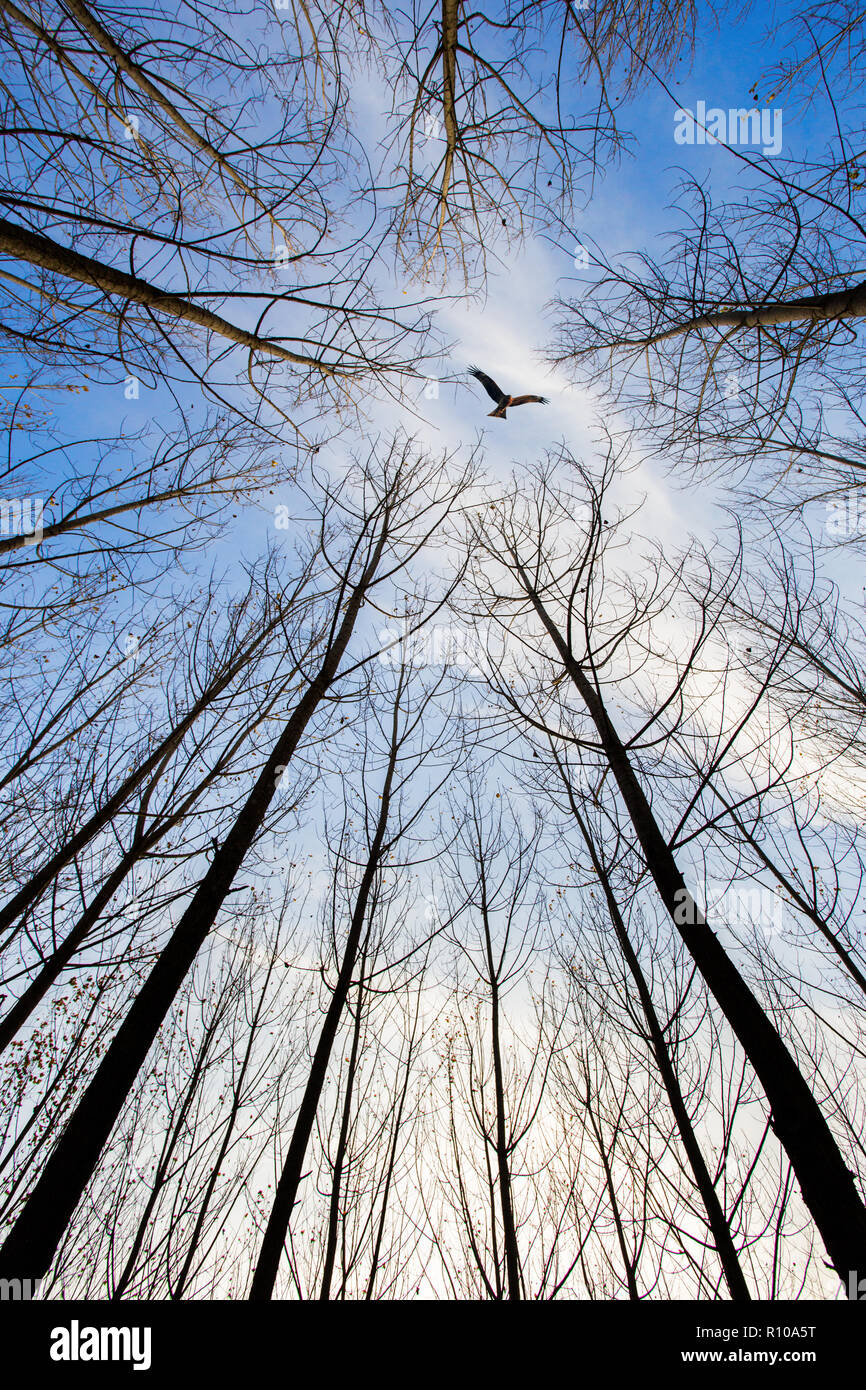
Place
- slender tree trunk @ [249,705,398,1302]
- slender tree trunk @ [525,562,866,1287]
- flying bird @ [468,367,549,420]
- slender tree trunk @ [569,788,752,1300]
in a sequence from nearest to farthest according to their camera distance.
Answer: slender tree trunk @ [525,562,866,1287] < slender tree trunk @ [249,705,398,1302] < slender tree trunk @ [569,788,752,1300] < flying bird @ [468,367,549,420]

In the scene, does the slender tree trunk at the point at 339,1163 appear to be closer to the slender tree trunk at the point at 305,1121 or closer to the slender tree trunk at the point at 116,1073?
the slender tree trunk at the point at 305,1121

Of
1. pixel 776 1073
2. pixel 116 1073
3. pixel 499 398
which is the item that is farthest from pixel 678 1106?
pixel 499 398

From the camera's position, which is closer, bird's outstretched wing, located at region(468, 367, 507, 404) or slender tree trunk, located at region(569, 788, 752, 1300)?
slender tree trunk, located at region(569, 788, 752, 1300)

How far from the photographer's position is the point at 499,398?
21.2 feet

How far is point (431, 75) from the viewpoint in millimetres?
2939

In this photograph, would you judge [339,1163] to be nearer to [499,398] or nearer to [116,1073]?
[116,1073]

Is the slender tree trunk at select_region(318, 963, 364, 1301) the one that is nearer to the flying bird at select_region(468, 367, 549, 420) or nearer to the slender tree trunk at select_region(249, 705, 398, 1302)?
the slender tree trunk at select_region(249, 705, 398, 1302)

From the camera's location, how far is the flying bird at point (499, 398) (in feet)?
20.6

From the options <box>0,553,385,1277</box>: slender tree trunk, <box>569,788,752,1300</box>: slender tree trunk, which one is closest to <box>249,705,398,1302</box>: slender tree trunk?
<box>0,553,385,1277</box>: slender tree trunk

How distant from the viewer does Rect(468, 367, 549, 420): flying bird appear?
20.6 feet
